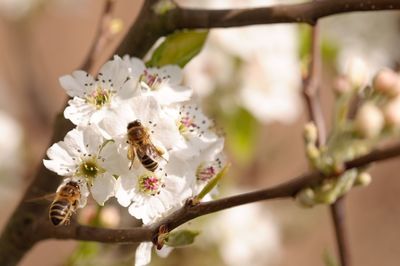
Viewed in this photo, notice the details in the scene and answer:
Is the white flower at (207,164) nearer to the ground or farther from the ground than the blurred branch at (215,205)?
nearer to the ground

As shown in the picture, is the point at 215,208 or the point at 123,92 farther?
the point at 123,92

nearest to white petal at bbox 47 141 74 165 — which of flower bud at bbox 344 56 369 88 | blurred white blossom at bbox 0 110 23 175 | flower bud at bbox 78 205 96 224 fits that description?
flower bud at bbox 78 205 96 224

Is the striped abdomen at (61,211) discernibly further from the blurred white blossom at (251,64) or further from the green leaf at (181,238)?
the blurred white blossom at (251,64)

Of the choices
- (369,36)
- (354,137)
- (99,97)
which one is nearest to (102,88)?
(99,97)

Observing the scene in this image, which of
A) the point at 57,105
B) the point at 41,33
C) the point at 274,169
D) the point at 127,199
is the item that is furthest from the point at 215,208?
the point at 41,33

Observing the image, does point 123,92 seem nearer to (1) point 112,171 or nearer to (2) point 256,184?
(1) point 112,171

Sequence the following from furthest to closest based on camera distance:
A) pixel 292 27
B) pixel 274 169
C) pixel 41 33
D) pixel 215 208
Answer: pixel 41 33 < pixel 274 169 < pixel 292 27 < pixel 215 208

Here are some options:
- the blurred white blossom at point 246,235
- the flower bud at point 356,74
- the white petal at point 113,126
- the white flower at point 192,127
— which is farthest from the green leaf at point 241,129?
the white petal at point 113,126
